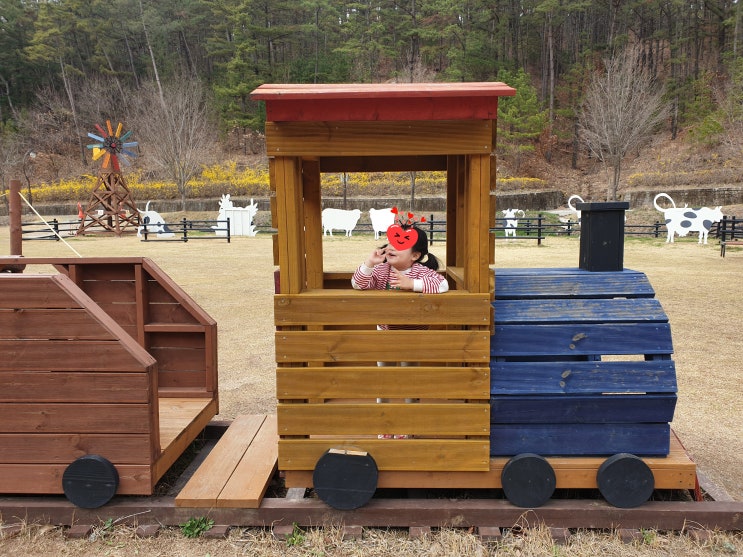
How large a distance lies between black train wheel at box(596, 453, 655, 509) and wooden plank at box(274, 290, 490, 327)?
3.15ft

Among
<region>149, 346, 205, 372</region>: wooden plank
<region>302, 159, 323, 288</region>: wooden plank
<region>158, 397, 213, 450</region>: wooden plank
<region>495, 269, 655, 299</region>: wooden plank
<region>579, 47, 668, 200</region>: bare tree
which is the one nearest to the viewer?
<region>495, 269, 655, 299</region>: wooden plank

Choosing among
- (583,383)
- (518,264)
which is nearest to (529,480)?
(583,383)

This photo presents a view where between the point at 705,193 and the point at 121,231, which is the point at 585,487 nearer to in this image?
the point at 121,231

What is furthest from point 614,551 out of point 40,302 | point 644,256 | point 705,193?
point 705,193

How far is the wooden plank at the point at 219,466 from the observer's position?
9.45 feet

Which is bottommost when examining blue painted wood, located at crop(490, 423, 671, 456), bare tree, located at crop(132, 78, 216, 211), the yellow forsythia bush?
blue painted wood, located at crop(490, 423, 671, 456)

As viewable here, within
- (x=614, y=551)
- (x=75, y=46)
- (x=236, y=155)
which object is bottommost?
(x=614, y=551)

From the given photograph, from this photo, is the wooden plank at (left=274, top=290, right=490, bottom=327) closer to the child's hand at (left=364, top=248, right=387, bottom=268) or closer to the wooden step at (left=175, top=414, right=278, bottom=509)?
the child's hand at (left=364, top=248, right=387, bottom=268)

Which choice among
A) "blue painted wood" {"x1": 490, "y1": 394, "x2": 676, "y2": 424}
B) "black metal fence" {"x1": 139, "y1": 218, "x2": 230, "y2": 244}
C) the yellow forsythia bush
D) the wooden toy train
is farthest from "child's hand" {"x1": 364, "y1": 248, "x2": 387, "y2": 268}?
the yellow forsythia bush

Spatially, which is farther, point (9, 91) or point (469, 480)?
point (9, 91)

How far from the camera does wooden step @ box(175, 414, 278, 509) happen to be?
2877mm

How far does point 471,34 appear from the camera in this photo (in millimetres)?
49969

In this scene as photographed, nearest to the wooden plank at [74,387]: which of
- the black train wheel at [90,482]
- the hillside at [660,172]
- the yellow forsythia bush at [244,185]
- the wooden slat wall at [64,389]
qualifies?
the wooden slat wall at [64,389]

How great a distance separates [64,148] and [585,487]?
196 feet
